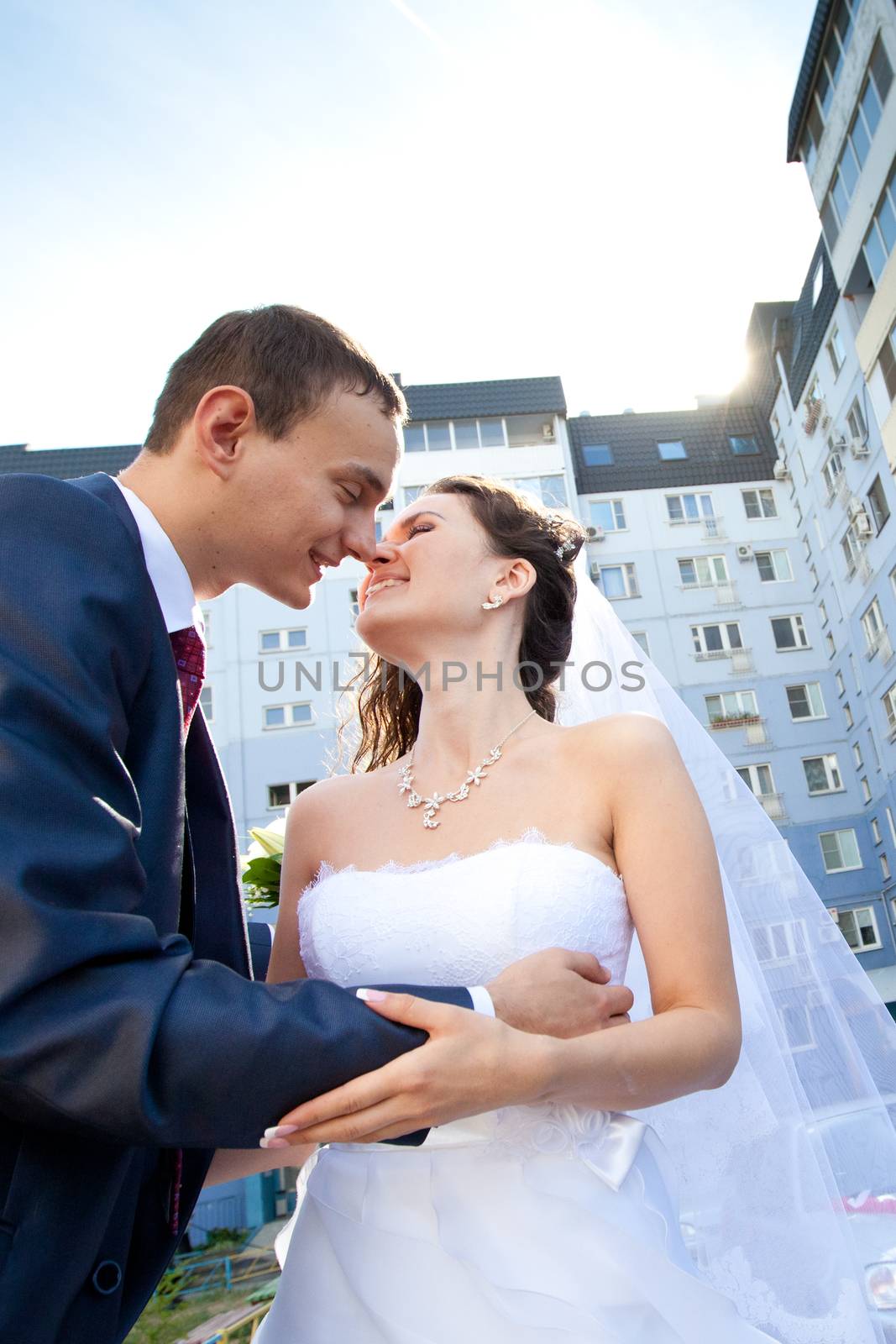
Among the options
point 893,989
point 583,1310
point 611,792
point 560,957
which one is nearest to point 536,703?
point 611,792

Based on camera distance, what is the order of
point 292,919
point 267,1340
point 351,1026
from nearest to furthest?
point 351,1026 < point 267,1340 < point 292,919

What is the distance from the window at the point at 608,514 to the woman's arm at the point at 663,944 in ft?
87.4

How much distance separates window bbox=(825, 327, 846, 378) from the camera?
23641 mm

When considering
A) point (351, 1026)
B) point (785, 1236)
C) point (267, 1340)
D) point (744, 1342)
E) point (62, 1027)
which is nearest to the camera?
point (62, 1027)

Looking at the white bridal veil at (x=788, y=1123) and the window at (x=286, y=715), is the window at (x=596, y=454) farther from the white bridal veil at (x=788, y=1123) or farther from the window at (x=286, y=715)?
the white bridal veil at (x=788, y=1123)

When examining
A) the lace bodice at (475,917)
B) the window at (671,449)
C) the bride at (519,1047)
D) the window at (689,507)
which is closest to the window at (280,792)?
the window at (689,507)

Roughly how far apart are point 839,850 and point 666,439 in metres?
12.5

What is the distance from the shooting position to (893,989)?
80.9 feet

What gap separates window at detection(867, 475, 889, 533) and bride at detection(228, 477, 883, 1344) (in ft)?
71.1

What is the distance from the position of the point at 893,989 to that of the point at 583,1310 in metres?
25.9

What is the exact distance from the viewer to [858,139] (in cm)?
1445

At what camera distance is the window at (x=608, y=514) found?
2858cm

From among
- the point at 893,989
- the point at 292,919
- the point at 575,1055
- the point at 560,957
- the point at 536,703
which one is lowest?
the point at 575,1055

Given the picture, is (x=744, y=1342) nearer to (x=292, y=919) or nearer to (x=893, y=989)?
(x=292, y=919)
